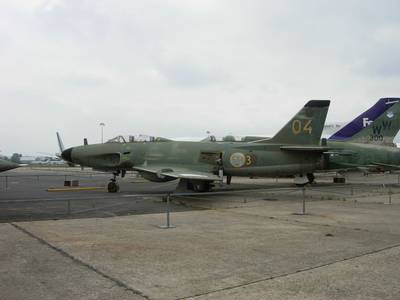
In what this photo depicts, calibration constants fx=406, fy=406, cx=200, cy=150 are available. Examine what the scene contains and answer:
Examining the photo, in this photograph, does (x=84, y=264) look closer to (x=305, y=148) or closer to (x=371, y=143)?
(x=305, y=148)

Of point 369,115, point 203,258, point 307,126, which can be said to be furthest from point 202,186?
point 369,115

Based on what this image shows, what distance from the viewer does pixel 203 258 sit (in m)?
5.84

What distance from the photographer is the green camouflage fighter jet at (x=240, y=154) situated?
1761cm

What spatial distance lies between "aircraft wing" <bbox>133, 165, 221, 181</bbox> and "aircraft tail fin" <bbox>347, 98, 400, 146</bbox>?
41.5 ft

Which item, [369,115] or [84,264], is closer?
[84,264]

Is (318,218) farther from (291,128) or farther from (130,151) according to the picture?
(130,151)

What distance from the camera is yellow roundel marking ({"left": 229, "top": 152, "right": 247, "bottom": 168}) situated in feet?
57.8

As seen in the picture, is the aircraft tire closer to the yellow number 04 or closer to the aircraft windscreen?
the aircraft windscreen

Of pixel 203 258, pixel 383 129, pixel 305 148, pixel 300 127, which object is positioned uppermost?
pixel 383 129

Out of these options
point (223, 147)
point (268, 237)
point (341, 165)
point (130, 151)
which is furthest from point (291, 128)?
point (268, 237)

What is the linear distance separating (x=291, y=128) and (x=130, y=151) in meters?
7.14

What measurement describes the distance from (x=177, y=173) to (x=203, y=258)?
10250 millimetres

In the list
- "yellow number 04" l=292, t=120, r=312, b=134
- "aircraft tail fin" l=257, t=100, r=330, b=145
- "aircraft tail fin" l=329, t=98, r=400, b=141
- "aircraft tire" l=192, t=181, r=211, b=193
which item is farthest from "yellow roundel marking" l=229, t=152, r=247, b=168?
"aircraft tail fin" l=329, t=98, r=400, b=141

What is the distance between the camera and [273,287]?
4.52m
